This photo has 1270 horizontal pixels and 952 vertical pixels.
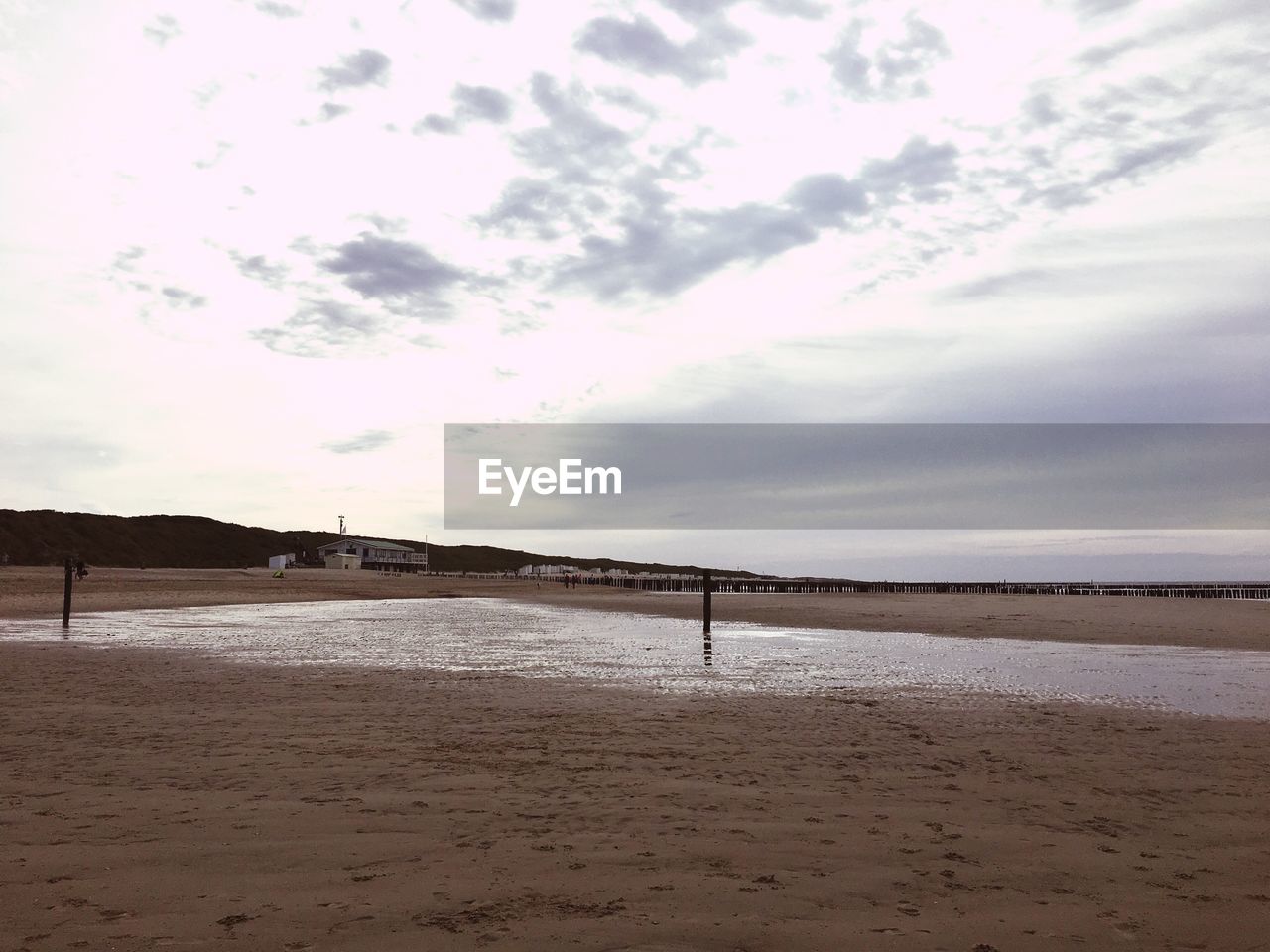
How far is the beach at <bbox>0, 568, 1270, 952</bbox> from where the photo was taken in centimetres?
454

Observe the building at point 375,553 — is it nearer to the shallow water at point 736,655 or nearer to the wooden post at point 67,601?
the wooden post at point 67,601

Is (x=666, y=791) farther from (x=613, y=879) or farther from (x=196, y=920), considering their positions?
(x=196, y=920)

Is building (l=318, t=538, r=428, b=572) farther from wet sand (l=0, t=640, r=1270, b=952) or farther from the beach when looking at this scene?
wet sand (l=0, t=640, r=1270, b=952)

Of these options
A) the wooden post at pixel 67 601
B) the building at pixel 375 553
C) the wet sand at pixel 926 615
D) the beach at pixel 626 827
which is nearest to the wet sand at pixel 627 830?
the beach at pixel 626 827

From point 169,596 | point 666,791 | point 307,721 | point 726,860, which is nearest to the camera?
point 726,860

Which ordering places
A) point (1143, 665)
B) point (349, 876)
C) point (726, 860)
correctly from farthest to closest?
point (1143, 665) < point (726, 860) < point (349, 876)

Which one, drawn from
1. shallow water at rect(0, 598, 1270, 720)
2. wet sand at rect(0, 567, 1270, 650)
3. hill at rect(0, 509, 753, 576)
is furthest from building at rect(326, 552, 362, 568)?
shallow water at rect(0, 598, 1270, 720)

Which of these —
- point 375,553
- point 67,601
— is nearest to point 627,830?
point 67,601

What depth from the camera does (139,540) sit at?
141m

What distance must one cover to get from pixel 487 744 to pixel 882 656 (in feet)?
42.7

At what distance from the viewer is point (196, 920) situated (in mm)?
4500

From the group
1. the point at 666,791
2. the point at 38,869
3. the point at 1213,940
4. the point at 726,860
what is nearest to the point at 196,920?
the point at 38,869

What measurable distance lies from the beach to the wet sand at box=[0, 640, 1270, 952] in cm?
3

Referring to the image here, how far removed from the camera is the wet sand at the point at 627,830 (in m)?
4.54
